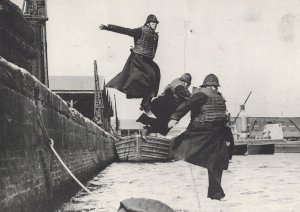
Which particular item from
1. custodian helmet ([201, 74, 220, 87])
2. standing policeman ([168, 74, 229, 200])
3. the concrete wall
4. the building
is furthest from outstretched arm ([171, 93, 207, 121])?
the building

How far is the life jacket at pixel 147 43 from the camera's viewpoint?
5418mm

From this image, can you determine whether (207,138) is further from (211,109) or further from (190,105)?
(190,105)

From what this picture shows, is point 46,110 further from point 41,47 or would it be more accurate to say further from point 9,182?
point 41,47

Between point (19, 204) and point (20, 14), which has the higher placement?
point (20, 14)

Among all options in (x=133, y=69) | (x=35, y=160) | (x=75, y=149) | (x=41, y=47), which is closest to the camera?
(x=35, y=160)

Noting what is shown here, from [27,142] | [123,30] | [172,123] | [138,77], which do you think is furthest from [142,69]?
[27,142]

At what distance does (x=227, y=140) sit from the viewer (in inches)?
251

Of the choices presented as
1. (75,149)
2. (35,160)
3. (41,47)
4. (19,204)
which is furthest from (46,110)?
(41,47)

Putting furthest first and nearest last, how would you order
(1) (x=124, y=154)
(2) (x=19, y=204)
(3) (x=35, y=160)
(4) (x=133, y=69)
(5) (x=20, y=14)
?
(1) (x=124, y=154) → (5) (x=20, y=14) → (4) (x=133, y=69) → (3) (x=35, y=160) → (2) (x=19, y=204)

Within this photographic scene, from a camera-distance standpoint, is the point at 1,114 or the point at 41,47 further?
the point at 41,47

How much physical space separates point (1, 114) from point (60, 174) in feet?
9.96

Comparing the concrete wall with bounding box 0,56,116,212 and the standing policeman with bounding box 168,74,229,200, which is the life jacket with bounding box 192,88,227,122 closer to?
the standing policeman with bounding box 168,74,229,200

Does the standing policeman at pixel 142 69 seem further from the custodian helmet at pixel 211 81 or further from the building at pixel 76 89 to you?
the building at pixel 76 89

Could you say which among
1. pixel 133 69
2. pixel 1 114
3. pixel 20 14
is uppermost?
pixel 20 14
